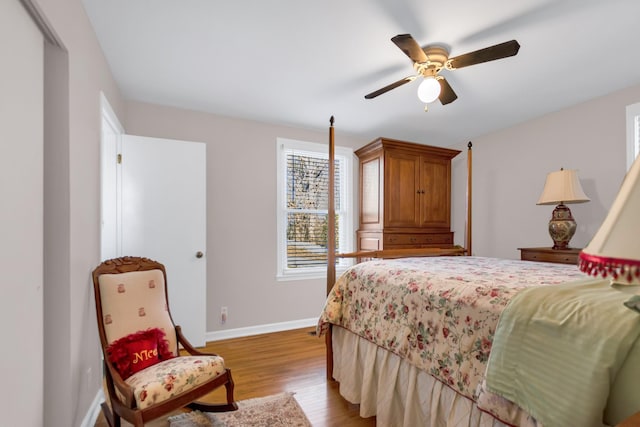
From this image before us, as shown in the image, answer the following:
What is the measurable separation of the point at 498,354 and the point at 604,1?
2.05 metres

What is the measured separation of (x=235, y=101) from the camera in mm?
3088

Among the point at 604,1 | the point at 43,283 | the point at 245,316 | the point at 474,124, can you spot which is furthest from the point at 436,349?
the point at 474,124

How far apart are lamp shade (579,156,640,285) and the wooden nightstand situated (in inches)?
109

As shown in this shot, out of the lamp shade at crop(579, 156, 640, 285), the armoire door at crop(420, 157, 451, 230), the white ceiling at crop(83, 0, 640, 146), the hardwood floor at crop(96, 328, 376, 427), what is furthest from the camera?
the armoire door at crop(420, 157, 451, 230)

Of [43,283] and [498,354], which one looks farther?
[43,283]

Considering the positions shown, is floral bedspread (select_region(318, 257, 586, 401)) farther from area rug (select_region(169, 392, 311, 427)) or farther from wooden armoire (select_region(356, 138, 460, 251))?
wooden armoire (select_region(356, 138, 460, 251))

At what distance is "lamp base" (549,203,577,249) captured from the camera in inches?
115

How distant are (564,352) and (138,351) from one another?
1.98 m

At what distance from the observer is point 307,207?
3.94m

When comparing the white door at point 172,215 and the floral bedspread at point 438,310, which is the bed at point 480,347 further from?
the white door at point 172,215

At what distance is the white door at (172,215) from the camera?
113 inches

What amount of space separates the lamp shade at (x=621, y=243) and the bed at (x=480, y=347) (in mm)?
513

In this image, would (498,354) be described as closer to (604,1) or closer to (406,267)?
(406,267)
